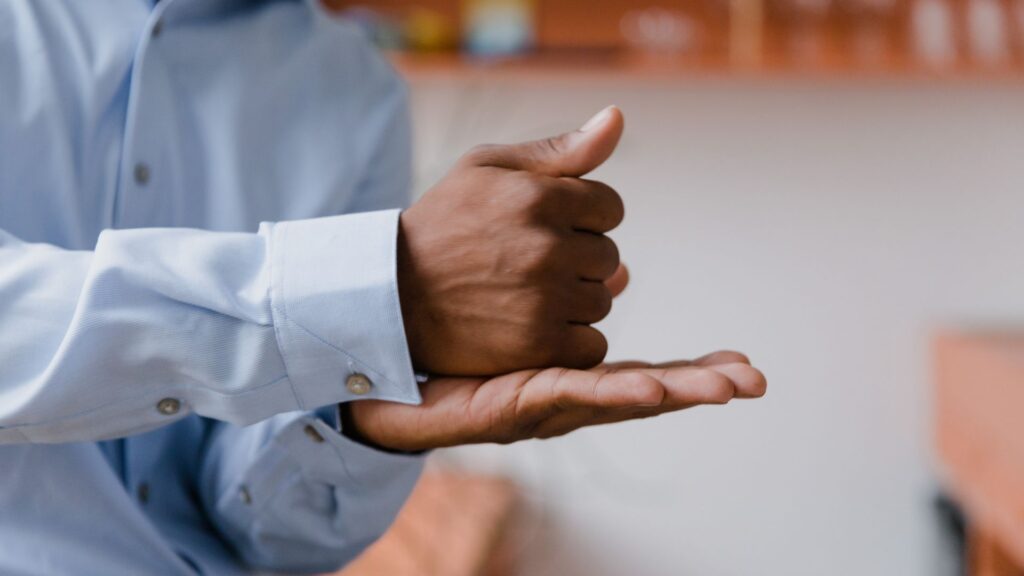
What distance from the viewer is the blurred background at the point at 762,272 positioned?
91.4 inches

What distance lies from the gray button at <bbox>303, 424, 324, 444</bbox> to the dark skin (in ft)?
0.38

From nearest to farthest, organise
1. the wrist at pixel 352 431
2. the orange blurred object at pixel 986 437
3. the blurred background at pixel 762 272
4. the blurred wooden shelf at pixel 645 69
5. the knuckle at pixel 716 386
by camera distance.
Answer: the knuckle at pixel 716 386
the wrist at pixel 352 431
the orange blurred object at pixel 986 437
the blurred wooden shelf at pixel 645 69
the blurred background at pixel 762 272

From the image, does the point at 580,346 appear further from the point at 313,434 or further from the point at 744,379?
the point at 313,434

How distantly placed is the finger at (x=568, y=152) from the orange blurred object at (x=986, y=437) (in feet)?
4.80

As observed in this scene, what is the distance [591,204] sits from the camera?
2.09 ft

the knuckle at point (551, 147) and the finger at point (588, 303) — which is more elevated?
the knuckle at point (551, 147)

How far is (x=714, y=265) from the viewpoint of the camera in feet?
8.14

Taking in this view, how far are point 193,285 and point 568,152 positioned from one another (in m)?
0.22

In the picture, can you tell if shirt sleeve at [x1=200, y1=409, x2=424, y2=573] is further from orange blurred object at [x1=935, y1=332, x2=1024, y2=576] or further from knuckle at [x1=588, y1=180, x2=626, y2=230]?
orange blurred object at [x1=935, y1=332, x2=1024, y2=576]

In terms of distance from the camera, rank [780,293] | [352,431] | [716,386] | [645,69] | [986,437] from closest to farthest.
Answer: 1. [716,386]
2. [352,431]
3. [986,437]
4. [645,69]
5. [780,293]

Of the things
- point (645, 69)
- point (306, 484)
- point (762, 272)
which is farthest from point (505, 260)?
point (762, 272)

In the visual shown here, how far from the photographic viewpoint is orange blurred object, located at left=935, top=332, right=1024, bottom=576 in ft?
6.23

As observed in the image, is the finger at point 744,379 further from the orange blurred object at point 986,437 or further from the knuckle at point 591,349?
the orange blurred object at point 986,437

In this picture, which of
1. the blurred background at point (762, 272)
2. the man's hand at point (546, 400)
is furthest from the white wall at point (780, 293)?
the man's hand at point (546, 400)
